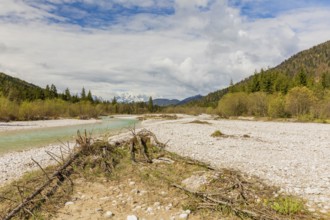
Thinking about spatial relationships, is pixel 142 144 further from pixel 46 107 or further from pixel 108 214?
pixel 46 107

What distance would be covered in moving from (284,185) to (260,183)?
83cm

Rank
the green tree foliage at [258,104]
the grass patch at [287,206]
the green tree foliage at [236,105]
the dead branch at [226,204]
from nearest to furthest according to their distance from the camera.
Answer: the dead branch at [226,204], the grass patch at [287,206], the green tree foliage at [258,104], the green tree foliage at [236,105]

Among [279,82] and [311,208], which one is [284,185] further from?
[279,82]

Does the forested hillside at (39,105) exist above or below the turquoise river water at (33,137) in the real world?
above

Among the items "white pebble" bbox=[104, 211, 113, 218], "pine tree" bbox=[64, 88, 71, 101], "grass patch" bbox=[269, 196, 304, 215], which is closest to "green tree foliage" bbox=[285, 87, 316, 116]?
"grass patch" bbox=[269, 196, 304, 215]

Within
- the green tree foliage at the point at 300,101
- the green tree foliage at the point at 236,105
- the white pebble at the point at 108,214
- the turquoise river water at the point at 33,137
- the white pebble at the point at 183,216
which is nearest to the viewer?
the white pebble at the point at 183,216

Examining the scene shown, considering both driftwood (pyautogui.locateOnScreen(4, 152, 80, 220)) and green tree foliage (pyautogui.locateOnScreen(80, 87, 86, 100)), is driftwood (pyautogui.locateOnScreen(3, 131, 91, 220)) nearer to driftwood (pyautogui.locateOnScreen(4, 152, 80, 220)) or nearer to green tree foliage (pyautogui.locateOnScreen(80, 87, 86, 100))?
driftwood (pyautogui.locateOnScreen(4, 152, 80, 220))

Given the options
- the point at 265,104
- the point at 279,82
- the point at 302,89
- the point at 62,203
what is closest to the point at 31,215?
the point at 62,203

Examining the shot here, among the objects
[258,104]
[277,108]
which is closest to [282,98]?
[277,108]

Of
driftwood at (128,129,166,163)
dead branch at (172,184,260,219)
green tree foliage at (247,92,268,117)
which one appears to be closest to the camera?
dead branch at (172,184,260,219)

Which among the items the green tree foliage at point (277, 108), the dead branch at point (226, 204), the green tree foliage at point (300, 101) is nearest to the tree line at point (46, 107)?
the green tree foliage at point (277, 108)

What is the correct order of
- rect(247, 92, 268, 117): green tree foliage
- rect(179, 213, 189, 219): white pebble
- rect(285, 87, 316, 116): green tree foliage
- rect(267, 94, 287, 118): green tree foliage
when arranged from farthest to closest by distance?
rect(247, 92, 268, 117): green tree foliage → rect(267, 94, 287, 118): green tree foliage → rect(285, 87, 316, 116): green tree foliage → rect(179, 213, 189, 219): white pebble

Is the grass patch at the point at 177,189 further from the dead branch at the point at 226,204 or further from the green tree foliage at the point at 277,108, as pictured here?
the green tree foliage at the point at 277,108

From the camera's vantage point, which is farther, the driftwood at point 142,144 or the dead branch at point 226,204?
the driftwood at point 142,144
